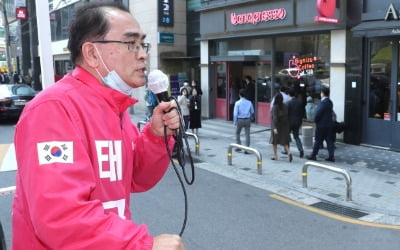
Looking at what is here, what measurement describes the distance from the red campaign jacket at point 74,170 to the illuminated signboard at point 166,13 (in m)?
18.3

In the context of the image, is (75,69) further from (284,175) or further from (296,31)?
(296,31)

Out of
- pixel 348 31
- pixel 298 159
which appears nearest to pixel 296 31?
pixel 348 31

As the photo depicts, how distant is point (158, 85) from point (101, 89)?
42cm

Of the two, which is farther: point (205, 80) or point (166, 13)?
point (166, 13)

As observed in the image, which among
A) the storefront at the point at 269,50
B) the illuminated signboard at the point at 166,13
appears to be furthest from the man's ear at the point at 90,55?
the illuminated signboard at the point at 166,13

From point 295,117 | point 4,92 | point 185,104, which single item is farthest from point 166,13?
point 295,117

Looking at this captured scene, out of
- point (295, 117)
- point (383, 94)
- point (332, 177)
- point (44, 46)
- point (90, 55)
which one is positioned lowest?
point (332, 177)

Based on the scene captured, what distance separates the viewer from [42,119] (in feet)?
4.65

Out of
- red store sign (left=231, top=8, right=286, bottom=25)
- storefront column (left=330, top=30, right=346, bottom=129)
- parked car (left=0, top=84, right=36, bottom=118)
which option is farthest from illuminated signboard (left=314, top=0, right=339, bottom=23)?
parked car (left=0, top=84, right=36, bottom=118)

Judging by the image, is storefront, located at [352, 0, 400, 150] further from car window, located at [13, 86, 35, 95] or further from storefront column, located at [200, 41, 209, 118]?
car window, located at [13, 86, 35, 95]

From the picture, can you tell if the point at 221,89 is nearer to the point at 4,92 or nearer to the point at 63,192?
the point at 4,92

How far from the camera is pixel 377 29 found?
10.3 m

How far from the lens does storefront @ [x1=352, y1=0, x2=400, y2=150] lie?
10516 millimetres

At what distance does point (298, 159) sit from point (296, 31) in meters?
4.76
